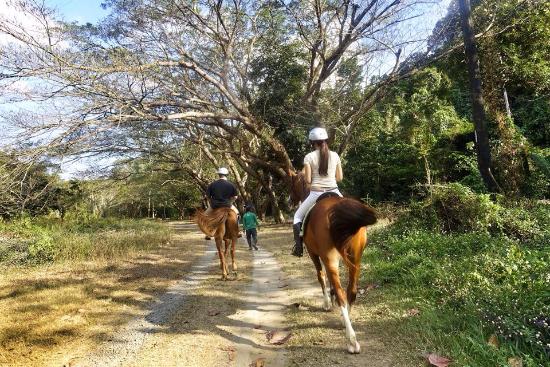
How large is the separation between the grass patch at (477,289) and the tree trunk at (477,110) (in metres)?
1.80

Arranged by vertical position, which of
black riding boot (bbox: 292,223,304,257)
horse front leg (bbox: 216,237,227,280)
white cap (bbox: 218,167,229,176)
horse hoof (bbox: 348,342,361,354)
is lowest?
horse hoof (bbox: 348,342,361,354)

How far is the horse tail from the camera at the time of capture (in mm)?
Result: 4172

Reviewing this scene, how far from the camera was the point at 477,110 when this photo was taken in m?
10.5

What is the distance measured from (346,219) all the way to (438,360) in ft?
4.91

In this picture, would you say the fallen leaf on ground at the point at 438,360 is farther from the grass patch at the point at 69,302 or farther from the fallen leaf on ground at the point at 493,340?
the grass patch at the point at 69,302

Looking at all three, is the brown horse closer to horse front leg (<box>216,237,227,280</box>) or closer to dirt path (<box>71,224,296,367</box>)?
horse front leg (<box>216,237,227,280</box>)

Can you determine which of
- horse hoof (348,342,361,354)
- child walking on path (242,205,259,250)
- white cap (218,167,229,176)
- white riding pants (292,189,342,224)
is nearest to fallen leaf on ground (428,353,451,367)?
horse hoof (348,342,361,354)

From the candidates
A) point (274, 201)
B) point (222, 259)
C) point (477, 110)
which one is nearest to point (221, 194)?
point (222, 259)

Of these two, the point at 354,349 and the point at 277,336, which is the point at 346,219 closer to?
the point at 354,349

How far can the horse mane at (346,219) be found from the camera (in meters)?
4.17

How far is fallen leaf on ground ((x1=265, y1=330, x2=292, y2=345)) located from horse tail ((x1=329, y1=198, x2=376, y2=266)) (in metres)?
1.08

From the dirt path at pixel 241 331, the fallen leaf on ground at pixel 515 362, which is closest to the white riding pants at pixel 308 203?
the dirt path at pixel 241 331

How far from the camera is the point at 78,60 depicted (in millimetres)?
10867

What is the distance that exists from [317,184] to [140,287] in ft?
13.9
